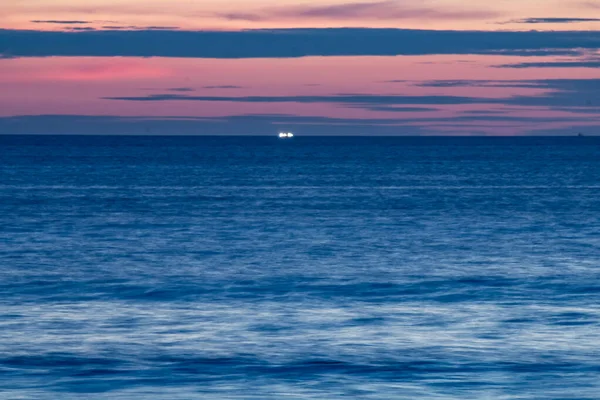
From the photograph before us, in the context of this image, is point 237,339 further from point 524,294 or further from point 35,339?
point 524,294

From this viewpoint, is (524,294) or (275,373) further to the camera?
(524,294)

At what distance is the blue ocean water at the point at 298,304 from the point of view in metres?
20.6

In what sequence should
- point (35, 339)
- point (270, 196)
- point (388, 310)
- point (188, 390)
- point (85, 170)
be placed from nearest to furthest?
1. point (188, 390)
2. point (35, 339)
3. point (388, 310)
4. point (270, 196)
5. point (85, 170)

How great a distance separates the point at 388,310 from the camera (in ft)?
92.5

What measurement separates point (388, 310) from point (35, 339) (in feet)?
30.1

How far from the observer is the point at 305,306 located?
29.0 m

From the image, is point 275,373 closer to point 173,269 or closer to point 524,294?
point 524,294

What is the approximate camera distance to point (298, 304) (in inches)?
1153

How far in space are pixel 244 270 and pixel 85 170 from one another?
9682 centimetres

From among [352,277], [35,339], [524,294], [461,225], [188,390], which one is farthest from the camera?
[461,225]

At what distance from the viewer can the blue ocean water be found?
2062cm

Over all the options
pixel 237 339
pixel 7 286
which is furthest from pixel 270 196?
pixel 237 339

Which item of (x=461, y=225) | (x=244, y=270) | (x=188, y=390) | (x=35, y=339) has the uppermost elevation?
(x=461, y=225)

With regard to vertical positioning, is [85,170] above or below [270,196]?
above
